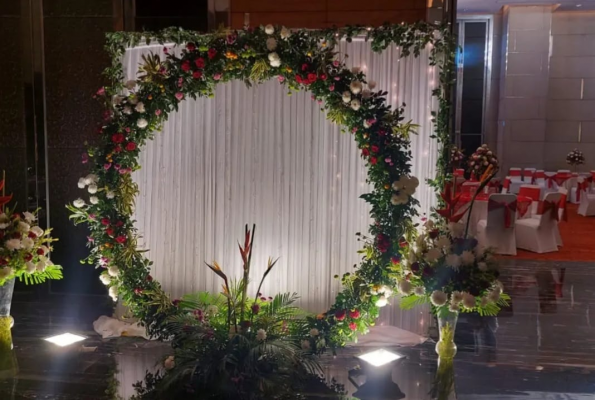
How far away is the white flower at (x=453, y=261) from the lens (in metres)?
3.61

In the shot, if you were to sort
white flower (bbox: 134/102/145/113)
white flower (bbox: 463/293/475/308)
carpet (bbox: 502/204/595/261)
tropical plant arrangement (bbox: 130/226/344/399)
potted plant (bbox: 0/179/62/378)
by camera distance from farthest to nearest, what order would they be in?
1. carpet (bbox: 502/204/595/261)
2. white flower (bbox: 134/102/145/113)
3. potted plant (bbox: 0/179/62/378)
4. tropical plant arrangement (bbox: 130/226/344/399)
5. white flower (bbox: 463/293/475/308)

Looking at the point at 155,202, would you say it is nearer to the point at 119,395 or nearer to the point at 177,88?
the point at 177,88

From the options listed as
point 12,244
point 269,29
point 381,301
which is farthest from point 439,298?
point 12,244

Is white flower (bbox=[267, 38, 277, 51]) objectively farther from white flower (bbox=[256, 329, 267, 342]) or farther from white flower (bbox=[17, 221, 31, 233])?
white flower (bbox=[17, 221, 31, 233])

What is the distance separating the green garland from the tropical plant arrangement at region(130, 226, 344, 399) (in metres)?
0.26

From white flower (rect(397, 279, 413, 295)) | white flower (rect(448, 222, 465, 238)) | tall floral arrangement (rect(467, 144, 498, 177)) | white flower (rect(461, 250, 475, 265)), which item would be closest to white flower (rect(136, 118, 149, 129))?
white flower (rect(397, 279, 413, 295))

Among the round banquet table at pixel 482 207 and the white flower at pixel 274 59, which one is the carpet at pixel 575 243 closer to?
the round banquet table at pixel 482 207

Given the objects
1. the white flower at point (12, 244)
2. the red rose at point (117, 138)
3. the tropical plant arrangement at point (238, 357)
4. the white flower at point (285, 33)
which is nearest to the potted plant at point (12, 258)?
the white flower at point (12, 244)

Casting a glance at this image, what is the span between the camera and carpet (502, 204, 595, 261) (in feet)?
28.4

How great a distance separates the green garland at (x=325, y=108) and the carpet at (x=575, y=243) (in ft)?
15.2

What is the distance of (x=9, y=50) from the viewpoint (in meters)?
6.40

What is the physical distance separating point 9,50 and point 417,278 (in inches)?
193

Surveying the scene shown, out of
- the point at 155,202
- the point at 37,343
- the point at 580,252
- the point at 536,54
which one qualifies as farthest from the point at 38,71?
the point at 536,54

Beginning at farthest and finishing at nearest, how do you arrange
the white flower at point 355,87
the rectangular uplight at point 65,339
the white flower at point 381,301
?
1. the rectangular uplight at point 65,339
2. the white flower at point 381,301
3. the white flower at point 355,87
